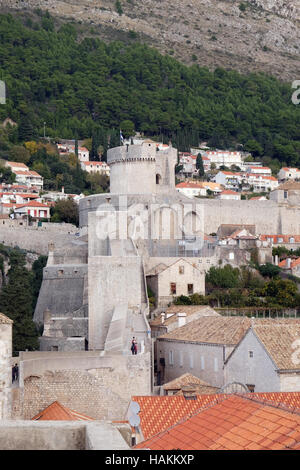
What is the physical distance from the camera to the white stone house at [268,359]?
70.8 ft

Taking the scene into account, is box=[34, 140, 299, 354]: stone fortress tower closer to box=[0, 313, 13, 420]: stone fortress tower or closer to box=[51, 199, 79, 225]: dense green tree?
box=[0, 313, 13, 420]: stone fortress tower

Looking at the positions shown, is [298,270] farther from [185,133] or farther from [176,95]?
[176,95]

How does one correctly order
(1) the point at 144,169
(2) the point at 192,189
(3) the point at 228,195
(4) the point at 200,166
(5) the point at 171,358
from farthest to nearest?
(4) the point at 200,166 < (2) the point at 192,189 < (3) the point at 228,195 < (1) the point at 144,169 < (5) the point at 171,358

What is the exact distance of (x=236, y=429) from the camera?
10.3 meters

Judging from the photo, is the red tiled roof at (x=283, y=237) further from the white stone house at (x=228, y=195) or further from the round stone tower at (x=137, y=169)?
the white stone house at (x=228, y=195)

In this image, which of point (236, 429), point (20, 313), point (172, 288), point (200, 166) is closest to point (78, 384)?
point (236, 429)

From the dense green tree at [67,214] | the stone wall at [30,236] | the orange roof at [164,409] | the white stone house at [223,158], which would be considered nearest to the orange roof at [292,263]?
the stone wall at [30,236]

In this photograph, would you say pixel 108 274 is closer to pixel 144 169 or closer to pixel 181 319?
pixel 181 319

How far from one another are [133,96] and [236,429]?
107750 millimetres

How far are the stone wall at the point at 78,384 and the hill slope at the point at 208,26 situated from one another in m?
131

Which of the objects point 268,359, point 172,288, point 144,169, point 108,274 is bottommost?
point 268,359

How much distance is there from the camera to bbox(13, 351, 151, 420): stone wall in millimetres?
19797

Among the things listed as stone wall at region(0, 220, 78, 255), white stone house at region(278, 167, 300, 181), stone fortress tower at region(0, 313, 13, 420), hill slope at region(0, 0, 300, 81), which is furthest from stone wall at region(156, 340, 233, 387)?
hill slope at region(0, 0, 300, 81)

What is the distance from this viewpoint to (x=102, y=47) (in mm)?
136500
